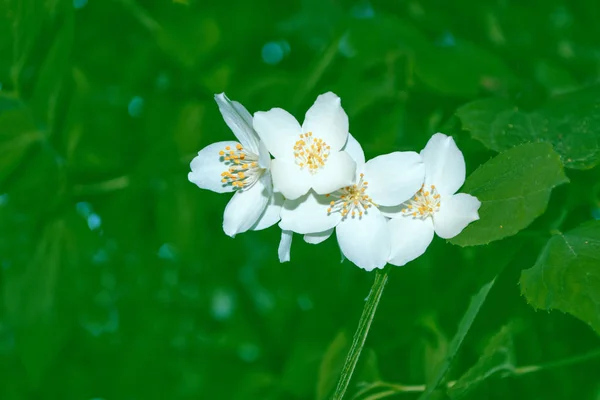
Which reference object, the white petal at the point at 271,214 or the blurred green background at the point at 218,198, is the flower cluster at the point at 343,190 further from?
the blurred green background at the point at 218,198

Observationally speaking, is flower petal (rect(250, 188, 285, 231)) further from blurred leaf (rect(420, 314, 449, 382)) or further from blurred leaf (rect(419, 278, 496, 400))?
blurred leaf (rect(420, 314, 449, 382))

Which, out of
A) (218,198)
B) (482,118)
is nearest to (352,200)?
(482,118)

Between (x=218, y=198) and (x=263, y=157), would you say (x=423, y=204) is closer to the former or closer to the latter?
(x=263, y=157)

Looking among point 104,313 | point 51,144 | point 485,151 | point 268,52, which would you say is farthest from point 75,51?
point 485,151

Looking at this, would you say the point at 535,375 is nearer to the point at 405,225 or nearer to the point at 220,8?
the point at 405,225

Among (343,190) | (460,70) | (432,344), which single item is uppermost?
(343,190)

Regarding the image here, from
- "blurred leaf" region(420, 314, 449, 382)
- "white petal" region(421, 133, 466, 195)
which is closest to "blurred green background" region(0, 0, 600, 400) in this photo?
"blurred leaf" region(420, 314, 449, 382)
